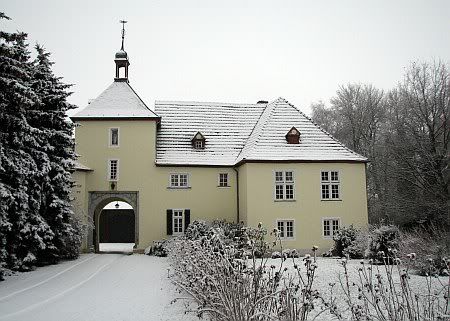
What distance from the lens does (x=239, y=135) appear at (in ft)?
88.2

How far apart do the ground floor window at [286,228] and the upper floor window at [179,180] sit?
5911 millimetres

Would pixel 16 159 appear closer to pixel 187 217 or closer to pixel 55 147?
pixel 55 147

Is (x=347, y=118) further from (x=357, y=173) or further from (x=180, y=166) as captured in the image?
(x=180, y=166)

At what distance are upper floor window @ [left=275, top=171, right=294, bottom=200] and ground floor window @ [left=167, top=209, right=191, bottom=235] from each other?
5351 mm

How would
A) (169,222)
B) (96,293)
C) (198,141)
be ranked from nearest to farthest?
(96,293), (169,222), (198,141)

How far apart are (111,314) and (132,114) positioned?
17.2 meters

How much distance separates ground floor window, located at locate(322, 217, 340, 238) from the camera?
2297 cm

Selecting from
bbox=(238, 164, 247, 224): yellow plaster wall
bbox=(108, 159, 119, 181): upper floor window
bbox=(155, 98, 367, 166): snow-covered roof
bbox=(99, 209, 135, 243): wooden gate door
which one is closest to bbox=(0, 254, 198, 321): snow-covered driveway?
bbox=(238, 164, 247, 224): yellow plaster wall

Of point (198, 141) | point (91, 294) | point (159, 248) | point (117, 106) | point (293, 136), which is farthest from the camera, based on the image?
point (198, 141)

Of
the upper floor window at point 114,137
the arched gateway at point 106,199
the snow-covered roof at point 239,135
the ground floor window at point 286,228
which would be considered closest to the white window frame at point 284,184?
the snow-covered roof at point 239,135

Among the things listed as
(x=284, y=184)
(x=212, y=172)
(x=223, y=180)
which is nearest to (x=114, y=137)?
(x=212, y=172)

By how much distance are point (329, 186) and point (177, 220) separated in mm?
8846

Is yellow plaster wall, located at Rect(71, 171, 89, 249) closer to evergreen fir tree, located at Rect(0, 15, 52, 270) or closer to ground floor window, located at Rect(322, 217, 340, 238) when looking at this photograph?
evergreen fir tree, located at Rect(0, 15, 52, 270)

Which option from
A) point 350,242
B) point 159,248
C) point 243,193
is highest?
point 243,193
